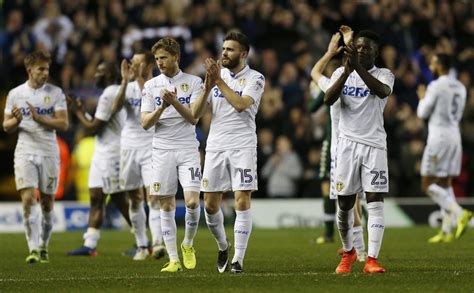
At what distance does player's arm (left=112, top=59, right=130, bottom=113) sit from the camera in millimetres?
14250

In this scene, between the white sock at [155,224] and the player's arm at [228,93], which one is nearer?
the player's arm at [228,93]

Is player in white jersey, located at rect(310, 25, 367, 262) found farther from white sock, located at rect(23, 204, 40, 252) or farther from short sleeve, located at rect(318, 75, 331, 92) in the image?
white sock, located at rect(23, 204, 40, 252)

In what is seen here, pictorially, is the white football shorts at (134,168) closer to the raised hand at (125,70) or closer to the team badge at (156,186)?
the raised hand at (125,70)

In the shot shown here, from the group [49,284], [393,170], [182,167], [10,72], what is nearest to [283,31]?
[393,170]

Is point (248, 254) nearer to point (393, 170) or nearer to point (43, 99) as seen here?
point (43, 99)

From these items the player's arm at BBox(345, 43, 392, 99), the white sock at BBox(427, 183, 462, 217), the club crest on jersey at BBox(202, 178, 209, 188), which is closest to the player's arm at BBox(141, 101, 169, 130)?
the club crest on jersey at BBox(202, 178, 209, 188)

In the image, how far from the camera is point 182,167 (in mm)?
12508

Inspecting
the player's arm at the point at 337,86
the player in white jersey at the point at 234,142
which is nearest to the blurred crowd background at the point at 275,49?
the player in white jersey at the point at 234,142

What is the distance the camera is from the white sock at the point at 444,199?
18203 millimetres

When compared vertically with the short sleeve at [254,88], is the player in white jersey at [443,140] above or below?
below

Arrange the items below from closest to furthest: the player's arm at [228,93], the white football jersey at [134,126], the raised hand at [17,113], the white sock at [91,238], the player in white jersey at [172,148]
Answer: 1. the player's arm at [228,93]
2. the player in white jersey at [172,148]
3. the raised hand at [17,113]
4. the white football jersey at [134,126]
5. the white sock at [91,238]

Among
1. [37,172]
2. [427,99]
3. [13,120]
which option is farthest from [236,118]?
[427,99]

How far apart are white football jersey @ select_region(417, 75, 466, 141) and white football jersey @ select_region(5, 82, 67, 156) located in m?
6.40

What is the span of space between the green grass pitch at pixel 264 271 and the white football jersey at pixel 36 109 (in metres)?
1.51
